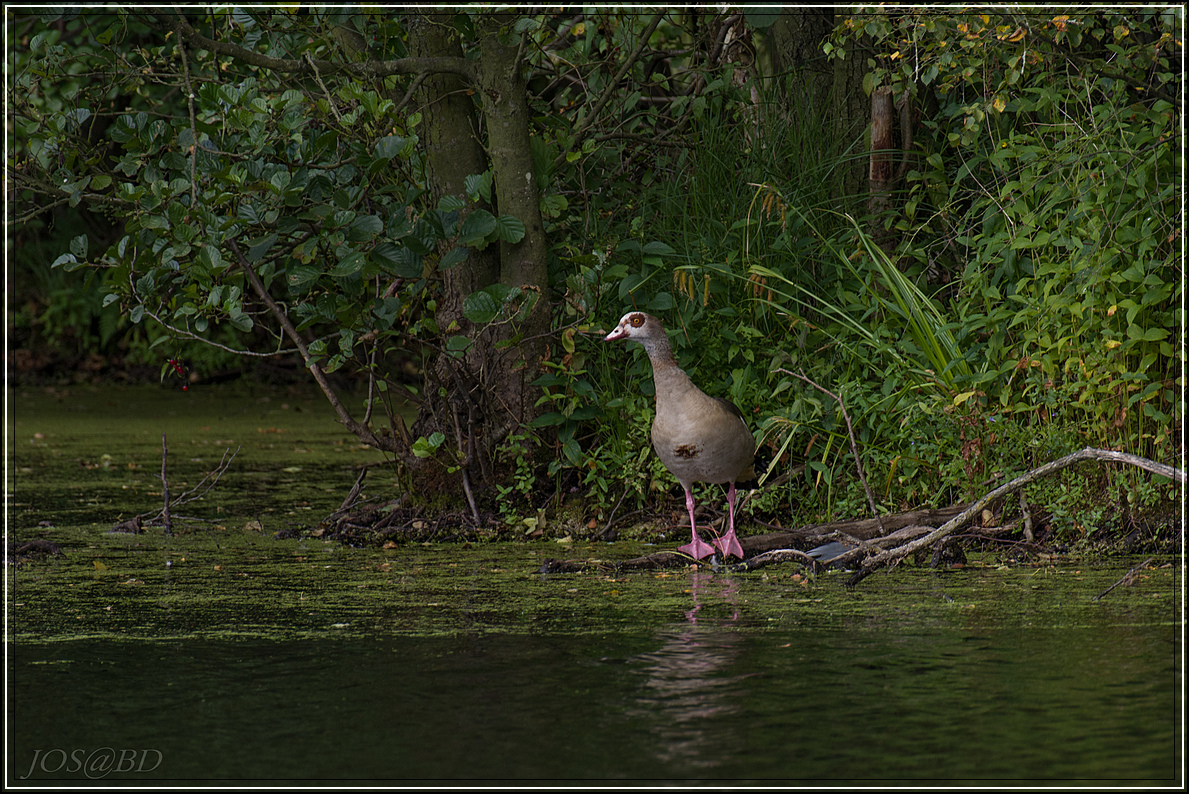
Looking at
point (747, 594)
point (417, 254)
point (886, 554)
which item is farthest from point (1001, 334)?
point (417, 254)

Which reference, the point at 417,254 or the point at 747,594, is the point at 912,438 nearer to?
the point at 747,594

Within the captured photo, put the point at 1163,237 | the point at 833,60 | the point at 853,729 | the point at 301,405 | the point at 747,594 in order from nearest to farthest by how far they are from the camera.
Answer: the point at 853,729 < the point at 747,594 < the point at 1163,237 < the point at 833,60 < the point at 301,405

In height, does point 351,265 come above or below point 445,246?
below

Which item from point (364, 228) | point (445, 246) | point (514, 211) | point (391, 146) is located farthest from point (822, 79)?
point (364, 228)

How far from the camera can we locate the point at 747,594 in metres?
5.05

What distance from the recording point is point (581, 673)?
4031mm

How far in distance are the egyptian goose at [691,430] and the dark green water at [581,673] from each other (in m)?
0.39

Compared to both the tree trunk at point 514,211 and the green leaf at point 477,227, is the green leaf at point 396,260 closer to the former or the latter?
the green leaf at point 477,227

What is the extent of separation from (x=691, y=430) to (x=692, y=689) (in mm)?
1754

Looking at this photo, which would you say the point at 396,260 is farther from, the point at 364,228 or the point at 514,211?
Result: the point at 514,211

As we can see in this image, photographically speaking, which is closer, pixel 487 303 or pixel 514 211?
pixel 487 303

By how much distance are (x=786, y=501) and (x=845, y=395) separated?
583mm

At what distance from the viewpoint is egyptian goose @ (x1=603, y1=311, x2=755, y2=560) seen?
548 cm

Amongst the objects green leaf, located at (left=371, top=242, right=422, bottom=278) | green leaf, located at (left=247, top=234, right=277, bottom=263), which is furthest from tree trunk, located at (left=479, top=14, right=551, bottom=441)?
green leaf, located at (left=247, top=234, right=277, bottom=263)
